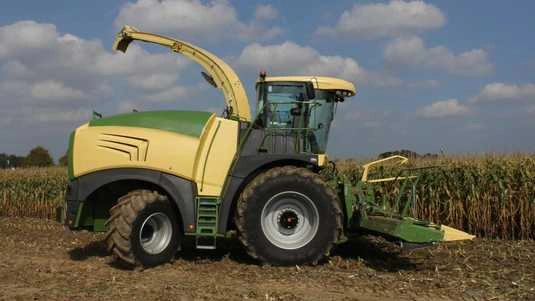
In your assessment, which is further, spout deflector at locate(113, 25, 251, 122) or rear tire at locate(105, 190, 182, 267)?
spout deflector at locate(113, 25, 251, 122)

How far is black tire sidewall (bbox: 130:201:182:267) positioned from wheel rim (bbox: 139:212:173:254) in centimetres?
5

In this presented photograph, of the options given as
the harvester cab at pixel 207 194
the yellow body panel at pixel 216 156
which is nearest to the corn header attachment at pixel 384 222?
the harvester cab at pixel 207 194

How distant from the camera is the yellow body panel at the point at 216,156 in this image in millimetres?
7035

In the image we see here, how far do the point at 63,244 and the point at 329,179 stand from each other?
4.55m

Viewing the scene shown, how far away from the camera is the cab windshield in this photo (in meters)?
7.67

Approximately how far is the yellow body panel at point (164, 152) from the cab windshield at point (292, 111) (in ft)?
2.22

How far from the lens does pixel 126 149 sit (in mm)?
7086

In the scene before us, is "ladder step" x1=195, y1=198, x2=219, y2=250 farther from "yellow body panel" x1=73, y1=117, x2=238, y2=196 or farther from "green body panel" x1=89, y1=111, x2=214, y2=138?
"green body panel" x1=89, y1=111, x2=214, y2=138

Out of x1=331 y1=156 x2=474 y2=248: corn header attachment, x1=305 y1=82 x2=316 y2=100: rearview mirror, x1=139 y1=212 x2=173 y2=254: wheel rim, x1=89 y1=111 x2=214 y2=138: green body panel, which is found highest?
x1=305 y1=82 x2=316 y2=100: rearview mirror

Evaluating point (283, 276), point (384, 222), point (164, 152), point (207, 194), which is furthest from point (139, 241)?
point (384, 222)

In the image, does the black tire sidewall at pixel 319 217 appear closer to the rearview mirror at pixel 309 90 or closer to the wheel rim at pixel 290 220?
the wheel rim at pixel 290 220

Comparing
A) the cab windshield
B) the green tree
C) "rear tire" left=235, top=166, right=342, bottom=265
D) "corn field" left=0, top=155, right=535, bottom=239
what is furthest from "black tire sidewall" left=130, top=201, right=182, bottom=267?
the green tree

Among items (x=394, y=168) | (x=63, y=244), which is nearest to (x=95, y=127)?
(x=63, y=244)

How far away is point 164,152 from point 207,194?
73 cm
